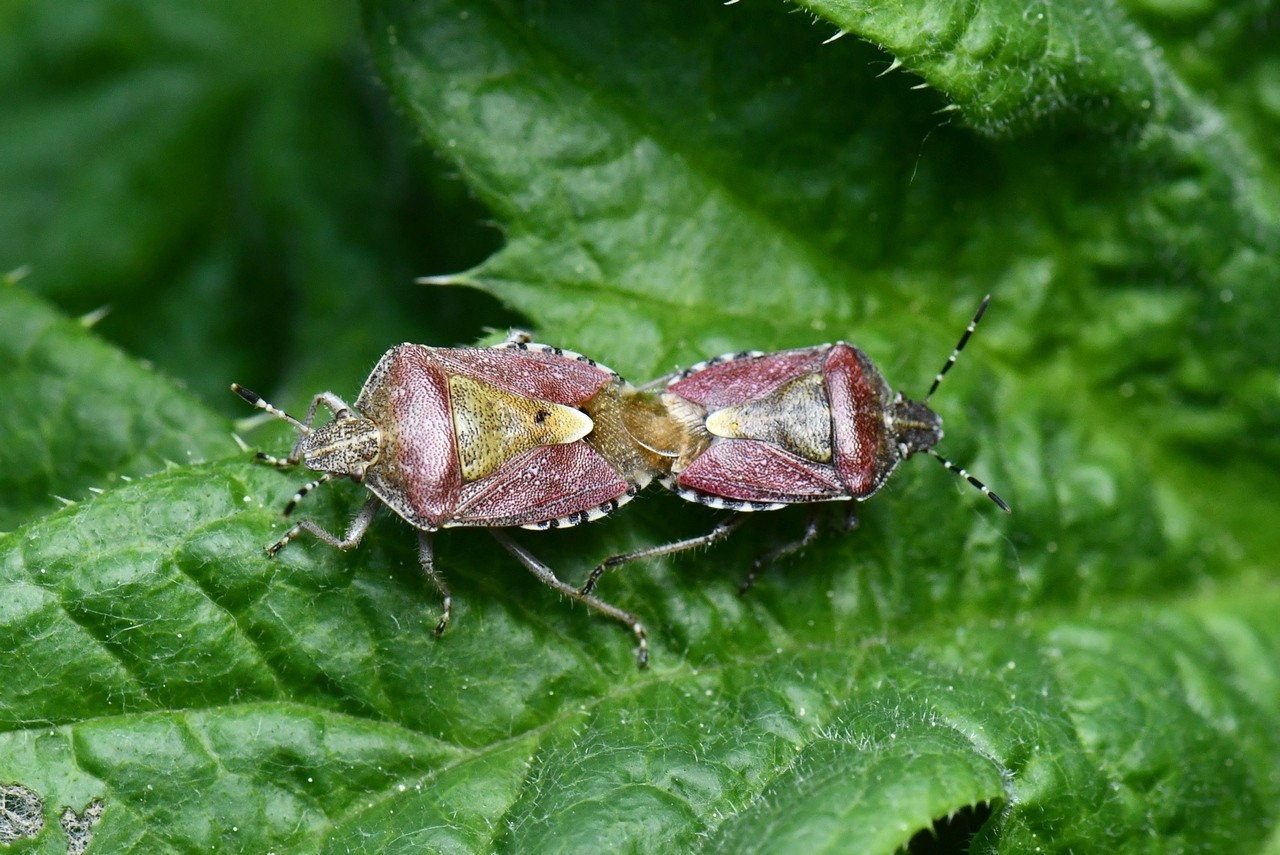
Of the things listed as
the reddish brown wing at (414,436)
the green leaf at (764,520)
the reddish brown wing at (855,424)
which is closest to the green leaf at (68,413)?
the green leaf at (764,520)

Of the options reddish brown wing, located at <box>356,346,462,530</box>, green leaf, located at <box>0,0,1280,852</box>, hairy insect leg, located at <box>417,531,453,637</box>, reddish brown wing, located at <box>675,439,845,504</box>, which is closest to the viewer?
green leaf, located at <box>0,0,1280,852</box>

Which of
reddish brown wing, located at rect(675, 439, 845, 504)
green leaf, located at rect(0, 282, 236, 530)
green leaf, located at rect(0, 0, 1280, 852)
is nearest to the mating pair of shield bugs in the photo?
reddish brown wing, located at rect(675, 439, 845, 504)

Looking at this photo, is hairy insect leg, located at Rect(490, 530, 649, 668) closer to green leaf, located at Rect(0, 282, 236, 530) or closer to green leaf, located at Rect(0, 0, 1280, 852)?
green leaf, located at Rect(0, 0, 1280, 852)

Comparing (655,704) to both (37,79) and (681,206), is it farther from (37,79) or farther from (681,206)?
(37,79)

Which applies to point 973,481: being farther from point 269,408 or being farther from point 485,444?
point 269,408

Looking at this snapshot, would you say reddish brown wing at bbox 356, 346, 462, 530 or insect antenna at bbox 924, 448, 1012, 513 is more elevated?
insect antenna at bbox 924, 448, 1012, 513

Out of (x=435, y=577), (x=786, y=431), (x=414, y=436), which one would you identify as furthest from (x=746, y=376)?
(x=435, y=577)

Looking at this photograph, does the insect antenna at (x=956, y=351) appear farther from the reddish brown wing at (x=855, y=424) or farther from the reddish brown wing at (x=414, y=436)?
the reddish brown wing at (x=414, y=436)
